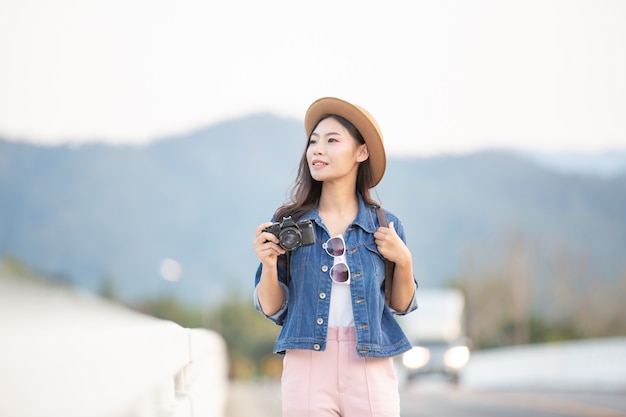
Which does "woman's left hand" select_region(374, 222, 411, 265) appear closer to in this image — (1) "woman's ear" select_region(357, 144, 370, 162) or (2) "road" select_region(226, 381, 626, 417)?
(1) "woman's ear" select_region(357, 144, 370, 162)

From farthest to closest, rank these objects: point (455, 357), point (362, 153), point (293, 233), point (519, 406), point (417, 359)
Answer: point (455, 357) → point (417, 359) → point (519, 406) → point (362, 153) → point (293, 233)

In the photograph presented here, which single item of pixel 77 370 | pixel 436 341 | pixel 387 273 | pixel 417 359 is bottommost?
pixel 77 370

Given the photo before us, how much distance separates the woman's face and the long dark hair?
27 millimetres

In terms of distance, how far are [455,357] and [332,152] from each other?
26147mm

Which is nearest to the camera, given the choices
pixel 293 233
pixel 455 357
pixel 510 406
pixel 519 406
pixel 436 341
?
pixel 293 233

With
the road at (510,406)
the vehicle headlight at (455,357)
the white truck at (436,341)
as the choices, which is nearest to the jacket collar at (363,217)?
the road at (510,406)

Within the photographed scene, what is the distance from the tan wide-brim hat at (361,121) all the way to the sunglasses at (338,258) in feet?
1.24

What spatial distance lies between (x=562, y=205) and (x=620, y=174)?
10.8 m

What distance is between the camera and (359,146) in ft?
13.4

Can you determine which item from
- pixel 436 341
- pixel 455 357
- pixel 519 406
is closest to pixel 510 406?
pixel 519 406

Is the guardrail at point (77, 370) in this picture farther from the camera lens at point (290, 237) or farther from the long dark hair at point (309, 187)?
the long dark hair at point (309, 187)

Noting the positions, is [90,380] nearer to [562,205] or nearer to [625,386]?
[625,386]

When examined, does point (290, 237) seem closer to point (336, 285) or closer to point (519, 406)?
point (336, 285)

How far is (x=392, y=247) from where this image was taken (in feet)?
12.3
